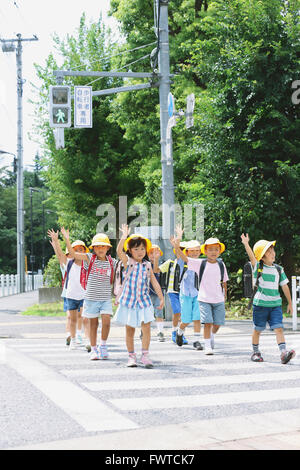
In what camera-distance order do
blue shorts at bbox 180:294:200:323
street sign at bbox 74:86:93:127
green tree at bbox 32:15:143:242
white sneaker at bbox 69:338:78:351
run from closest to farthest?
1. blue shorts at bbox 180:294:200:323
2. white sneaker at bbox 69:338:78:351
3. street sign at bbox 74:86:93:127
4. green tree at bbox 32:15:143:242

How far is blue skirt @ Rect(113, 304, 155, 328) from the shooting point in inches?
293

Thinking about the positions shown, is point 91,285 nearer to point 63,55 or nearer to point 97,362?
point 97,362

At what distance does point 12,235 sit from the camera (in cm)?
7356

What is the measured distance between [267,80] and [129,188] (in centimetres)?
1451

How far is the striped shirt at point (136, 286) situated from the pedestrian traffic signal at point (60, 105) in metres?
7.78

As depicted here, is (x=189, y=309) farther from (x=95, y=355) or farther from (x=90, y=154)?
(x=90, y=154)

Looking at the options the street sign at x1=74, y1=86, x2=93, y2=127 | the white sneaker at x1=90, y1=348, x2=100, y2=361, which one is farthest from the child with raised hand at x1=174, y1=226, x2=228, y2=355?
the street sign at x1=74, y1=86, x2=93, y2=127

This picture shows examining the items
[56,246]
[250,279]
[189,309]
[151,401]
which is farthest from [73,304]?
[151,401]

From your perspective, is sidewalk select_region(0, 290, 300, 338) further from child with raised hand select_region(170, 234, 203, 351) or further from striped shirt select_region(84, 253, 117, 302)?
striped shirt select_region(84, 253, 117, 302)

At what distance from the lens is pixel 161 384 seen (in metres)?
6.42

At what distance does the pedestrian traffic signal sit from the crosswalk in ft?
22.2

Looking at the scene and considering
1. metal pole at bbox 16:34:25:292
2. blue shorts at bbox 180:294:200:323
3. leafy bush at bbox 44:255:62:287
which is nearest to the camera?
blue shorts at bbox 180:294:200:323

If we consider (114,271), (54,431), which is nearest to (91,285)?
(114,271)

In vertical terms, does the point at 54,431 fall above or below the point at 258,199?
below
